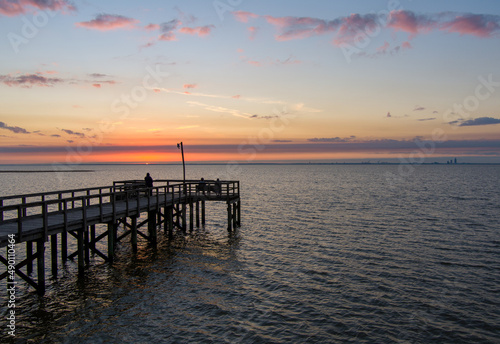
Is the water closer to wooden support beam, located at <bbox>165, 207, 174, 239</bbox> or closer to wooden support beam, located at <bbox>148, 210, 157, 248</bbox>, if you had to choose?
wooden support beam, located at <bbox>148, 210, 157, 248</bbox>

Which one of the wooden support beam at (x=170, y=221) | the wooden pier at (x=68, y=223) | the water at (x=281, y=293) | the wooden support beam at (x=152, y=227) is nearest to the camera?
the water at (x=281, y=293)

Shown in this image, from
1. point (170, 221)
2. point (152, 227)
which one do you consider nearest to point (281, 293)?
point (152, 227)

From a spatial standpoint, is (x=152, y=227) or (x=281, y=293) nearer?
(x=281, y=293)

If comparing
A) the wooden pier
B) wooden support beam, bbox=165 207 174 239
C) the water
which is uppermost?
the wooden pier

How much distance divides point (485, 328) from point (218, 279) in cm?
1046

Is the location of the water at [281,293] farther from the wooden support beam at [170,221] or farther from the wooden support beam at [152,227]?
the wooden support beam at [170,221]

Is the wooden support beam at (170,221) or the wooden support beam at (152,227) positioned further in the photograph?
the wooden support beam at (170,221)

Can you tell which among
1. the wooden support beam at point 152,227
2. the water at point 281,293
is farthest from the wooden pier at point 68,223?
the water at point 281,293

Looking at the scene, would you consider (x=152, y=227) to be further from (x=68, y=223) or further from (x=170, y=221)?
(x=68, y=223)

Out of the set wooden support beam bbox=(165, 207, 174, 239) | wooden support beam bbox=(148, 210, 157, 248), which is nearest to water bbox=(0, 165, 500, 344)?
wooden support beam bbox=(148, 210, 157, 248)

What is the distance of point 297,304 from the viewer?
14.0 m

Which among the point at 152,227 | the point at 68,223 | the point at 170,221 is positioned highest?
the point at 68,223

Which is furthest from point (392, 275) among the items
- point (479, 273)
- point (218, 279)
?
point (218, 279)

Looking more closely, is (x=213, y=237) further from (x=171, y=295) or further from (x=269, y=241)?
(x=171, y=295)
